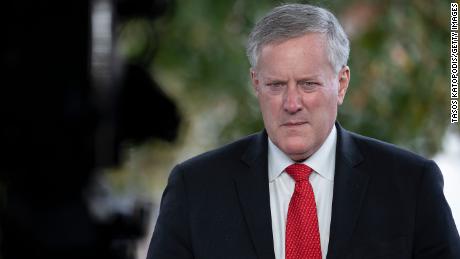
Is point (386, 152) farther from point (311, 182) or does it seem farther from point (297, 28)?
point (297, 28)

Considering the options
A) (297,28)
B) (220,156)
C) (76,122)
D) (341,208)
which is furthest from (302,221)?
(76,122)

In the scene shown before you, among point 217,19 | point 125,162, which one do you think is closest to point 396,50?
point 217,19

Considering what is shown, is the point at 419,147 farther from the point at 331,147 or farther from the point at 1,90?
the point at 1,90

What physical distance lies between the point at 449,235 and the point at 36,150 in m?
1.68

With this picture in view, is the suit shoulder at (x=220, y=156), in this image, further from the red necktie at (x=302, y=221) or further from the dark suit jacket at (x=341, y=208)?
the red necktie at (x=302, y=221)

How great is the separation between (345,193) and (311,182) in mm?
127

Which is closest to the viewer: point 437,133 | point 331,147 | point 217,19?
point 331,147

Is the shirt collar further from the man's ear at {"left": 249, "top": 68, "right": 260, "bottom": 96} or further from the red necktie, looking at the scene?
the man's ear at {"left": 249, "top": 68, "right": 260, "bottom": 96}

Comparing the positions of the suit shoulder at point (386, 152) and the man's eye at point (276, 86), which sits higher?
the man's eye at point (276, 86)

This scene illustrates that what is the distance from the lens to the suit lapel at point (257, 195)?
7.52 feet

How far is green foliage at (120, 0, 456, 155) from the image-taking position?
17.8 feet

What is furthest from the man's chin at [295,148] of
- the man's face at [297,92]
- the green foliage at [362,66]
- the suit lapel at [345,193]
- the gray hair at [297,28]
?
the green foliage at [362,66]

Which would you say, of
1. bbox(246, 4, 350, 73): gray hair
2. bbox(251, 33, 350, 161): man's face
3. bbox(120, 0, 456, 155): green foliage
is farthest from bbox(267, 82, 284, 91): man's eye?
bbox(120, 0, 456, 155): green foliage

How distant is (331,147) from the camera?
248 centimetres
